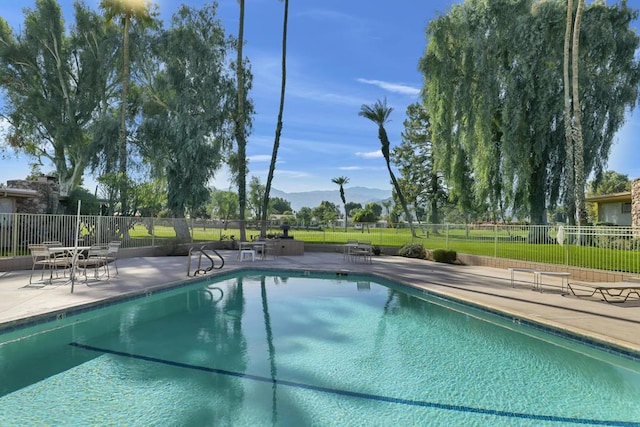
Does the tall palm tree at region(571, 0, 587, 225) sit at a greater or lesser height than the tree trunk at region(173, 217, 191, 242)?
greater

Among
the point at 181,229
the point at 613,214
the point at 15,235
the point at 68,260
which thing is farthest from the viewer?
the point at 613,214

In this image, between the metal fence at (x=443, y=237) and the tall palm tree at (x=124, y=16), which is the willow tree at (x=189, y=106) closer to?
the tall palm tree at (x=124, y=16)

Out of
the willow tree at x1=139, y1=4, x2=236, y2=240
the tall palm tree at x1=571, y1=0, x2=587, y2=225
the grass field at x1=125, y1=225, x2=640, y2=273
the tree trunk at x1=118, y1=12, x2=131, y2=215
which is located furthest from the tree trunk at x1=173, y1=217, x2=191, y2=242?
the tall palm tree at x1=571, y1=0, x2=587, y2=225

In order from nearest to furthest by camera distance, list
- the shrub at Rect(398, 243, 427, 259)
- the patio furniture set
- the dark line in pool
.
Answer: the dark line in pool → the patio furniture set → the shrub at Rect(398, 243, 427, 259)

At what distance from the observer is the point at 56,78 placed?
930 inches

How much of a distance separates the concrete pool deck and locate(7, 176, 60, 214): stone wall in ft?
27.4

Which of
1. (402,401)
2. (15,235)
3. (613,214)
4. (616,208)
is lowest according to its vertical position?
(402,401)

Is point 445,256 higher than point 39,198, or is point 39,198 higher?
point 39,198

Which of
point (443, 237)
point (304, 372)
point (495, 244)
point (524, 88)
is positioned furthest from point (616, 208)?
point (304, 372)

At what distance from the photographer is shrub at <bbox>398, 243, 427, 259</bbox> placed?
16.4m

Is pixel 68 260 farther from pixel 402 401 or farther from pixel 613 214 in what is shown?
pixel 613 214

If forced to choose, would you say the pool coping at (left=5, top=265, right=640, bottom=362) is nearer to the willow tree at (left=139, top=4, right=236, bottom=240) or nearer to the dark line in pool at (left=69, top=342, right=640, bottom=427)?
the dark line in pool at (left=69, top=342, right=640, bottom=427)

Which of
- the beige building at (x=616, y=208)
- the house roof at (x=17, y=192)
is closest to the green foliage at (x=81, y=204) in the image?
the house roof at (x=17, y=192)

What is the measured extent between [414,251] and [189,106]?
1650 cm
